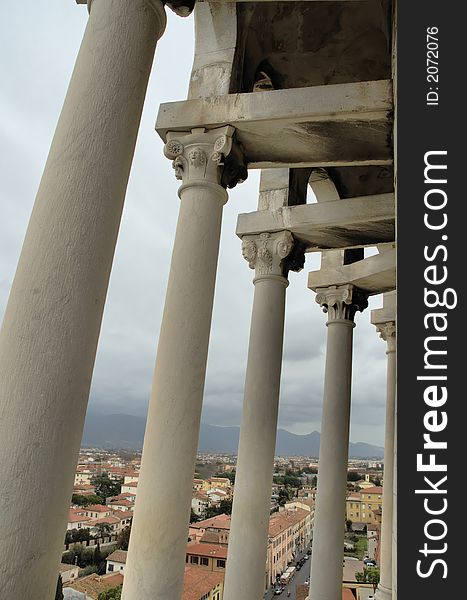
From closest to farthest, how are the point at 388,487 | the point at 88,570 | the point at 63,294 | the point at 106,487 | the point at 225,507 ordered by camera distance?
the point at 63,294, the point at 388,487, the point at 88,570, the point at 106,487, the point at 225,507

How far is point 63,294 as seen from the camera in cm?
1423

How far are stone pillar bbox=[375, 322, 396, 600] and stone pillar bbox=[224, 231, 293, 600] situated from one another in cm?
1561

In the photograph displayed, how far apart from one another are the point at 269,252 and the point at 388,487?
31822mm

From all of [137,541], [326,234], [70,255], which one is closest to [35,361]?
[70,255]

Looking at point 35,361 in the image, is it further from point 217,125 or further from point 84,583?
point 84,583

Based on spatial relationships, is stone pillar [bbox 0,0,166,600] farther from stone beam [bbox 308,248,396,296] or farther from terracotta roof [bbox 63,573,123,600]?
terracotta roof [bbox 63,573,123,600]

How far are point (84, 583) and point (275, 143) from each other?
84.8 m

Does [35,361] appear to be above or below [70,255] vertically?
below

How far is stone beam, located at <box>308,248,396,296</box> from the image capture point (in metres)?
53.4

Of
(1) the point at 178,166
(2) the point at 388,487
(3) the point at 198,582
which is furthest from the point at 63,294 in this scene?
(3) the point at 198,582

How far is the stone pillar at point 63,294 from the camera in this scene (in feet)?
40.7

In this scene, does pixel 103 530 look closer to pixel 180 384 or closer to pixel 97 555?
pixel 97 555

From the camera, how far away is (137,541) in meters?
23.6

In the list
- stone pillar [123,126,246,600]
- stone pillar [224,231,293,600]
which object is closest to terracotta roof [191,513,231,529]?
stone pillar [224,231,293,600]
